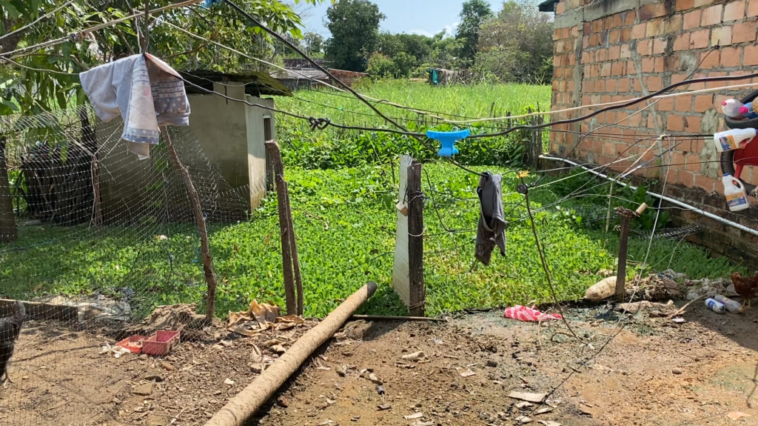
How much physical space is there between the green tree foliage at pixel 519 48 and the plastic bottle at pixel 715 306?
22144 mm

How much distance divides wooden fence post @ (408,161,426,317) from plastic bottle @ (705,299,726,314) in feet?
8.58

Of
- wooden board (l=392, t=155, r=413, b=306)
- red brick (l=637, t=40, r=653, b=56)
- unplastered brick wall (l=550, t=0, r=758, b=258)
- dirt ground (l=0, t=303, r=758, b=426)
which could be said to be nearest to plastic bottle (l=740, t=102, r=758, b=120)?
unplastered brick wall (l=550, t=0, r=758, b=258)

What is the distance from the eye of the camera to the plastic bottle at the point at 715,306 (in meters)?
5.13

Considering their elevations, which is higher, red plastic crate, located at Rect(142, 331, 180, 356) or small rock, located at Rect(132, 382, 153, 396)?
red plastic crate, located at Rect(142, 331, 180, 356)

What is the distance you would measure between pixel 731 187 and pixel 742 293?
2.11 meters

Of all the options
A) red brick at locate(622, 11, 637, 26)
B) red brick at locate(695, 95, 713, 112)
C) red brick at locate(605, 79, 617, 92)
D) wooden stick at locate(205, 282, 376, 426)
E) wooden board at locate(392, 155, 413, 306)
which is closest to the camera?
wooden stick at locate(205, 282, 376, 426)

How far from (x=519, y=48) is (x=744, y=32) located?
27331 mm

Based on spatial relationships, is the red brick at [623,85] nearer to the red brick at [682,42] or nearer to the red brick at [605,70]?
the red brick at [605,70]

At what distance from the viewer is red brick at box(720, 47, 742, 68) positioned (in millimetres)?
5957

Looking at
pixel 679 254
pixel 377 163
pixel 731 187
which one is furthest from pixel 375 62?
pixel 731 187

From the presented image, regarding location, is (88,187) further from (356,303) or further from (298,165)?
(356,303)

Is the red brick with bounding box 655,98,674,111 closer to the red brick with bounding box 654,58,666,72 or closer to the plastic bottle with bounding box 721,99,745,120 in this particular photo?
the red brick with bounding box 654,58,666,72

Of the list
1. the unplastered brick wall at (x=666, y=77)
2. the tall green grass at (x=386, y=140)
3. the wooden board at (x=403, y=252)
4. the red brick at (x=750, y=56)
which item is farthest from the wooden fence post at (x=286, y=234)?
the tall green grass at (x=386, y=140)

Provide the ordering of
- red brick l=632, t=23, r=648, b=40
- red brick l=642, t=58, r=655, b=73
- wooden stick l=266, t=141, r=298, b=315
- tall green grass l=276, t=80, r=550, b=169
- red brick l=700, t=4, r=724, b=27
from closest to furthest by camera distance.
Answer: wooden stick l=266, t=141, r=298, b=315, red brick l=700, t=4, r=724, b=27, red brick l=642, t=58, r=655, b=73, red brick l=632, t=23, r=648, b=40, tall green grass l=276, t=80, r=550, b=169
